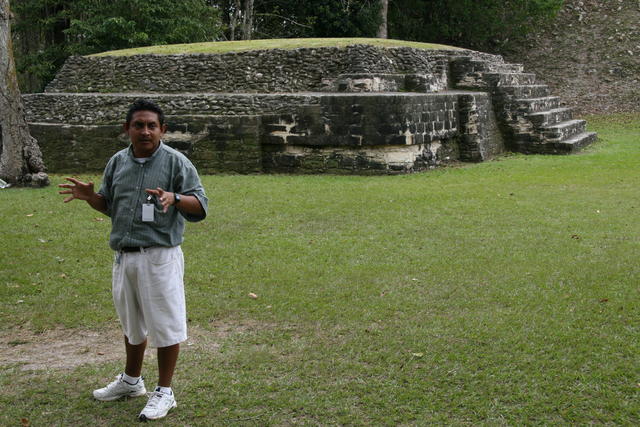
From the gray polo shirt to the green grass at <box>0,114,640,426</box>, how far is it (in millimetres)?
976

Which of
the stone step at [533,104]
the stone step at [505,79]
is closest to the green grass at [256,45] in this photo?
the stone step at [505,79]

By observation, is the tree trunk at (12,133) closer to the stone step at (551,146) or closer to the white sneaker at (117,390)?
the white sneaker at (117,390)

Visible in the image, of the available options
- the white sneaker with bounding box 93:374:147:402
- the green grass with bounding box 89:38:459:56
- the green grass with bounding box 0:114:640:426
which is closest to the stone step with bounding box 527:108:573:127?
the green grass with bounding box 89:38:459:56

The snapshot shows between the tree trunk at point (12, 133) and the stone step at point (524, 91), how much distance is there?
1029 centimetres

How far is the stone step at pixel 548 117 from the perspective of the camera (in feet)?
53.6

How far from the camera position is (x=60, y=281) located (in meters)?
6.48

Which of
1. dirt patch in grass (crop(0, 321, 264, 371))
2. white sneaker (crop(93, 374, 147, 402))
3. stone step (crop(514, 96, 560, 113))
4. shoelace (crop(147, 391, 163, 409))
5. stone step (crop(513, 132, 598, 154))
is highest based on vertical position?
stone step (crop(514, 96, 560, 113))

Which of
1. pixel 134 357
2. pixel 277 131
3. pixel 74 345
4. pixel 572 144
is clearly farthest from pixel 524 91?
pixel 134 357

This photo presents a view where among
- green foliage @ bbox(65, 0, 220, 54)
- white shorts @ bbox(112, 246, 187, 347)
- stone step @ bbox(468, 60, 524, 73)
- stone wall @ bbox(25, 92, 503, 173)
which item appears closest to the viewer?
white shorts @ bbox(112, 246, 187, 347)

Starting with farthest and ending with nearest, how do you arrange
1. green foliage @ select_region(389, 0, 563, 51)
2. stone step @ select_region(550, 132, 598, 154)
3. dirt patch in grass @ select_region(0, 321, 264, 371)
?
1. green foliage @ select_region(389, 0, 563, 51)
2. stone step @ select_region(550, 132, 598, 154)
3. dirt patch in grass @ select_region(0, 321, 264, 371)

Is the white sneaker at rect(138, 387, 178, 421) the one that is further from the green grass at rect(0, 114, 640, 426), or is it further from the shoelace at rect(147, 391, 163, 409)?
the green grass at rect(0, 114, 640, 426)

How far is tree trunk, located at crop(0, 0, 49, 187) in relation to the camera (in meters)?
11.9

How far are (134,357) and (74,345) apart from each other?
1345 millimetres

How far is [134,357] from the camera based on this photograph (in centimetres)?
383
